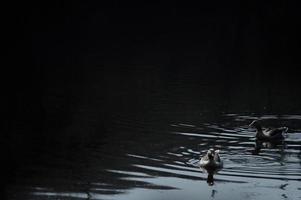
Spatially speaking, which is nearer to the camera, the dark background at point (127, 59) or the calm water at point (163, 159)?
the calm water at point (163, 159)

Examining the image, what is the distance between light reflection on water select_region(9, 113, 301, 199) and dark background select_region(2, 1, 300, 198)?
1613 millimetres

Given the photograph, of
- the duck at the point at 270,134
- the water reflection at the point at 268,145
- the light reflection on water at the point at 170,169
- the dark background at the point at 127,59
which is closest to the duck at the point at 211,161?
the light reflection on water at the point at 170,169

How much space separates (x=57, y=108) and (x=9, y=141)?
589cm

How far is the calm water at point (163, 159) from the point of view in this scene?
1831 centimetres

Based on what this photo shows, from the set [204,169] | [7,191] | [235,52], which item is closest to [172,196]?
[204,169]

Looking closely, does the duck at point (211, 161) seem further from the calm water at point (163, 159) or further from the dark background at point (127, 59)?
the dark background at point (127, 59)

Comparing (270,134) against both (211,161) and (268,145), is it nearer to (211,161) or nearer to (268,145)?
(268,145)

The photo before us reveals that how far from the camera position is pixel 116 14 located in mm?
79000

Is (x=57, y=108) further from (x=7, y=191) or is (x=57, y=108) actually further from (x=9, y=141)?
(x=7, y=191)

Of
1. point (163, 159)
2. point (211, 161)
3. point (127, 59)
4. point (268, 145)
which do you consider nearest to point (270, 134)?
point (268, 145)

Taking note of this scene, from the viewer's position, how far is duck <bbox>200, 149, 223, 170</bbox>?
65.5 ft

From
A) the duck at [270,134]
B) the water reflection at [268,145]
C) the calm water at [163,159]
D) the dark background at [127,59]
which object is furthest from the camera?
the dark background at [127,59]

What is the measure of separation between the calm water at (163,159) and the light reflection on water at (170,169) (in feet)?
0.07

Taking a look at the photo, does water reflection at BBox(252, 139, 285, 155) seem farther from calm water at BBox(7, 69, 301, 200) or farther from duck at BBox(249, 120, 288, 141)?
duck at BBox(249, 120, 288, 141)
